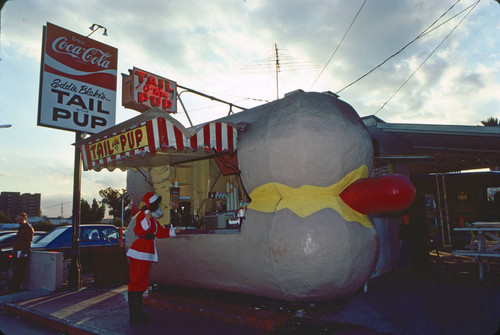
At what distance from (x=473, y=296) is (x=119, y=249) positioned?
704 cm

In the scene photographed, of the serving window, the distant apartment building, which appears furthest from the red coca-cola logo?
the distant apartment building

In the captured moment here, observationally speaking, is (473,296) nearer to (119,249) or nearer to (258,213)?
(258,213)

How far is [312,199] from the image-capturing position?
4.44m

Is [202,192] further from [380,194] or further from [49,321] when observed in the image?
[380,194]

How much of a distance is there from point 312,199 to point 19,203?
115 m

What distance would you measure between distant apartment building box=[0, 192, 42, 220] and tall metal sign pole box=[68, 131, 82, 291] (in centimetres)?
9790

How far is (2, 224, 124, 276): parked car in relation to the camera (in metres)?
8.15

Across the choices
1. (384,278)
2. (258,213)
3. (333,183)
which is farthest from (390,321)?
(384,278)

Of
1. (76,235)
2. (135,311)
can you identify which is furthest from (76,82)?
(135,311)

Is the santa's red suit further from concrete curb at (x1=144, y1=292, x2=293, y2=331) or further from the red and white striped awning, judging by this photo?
the red and white striped awning

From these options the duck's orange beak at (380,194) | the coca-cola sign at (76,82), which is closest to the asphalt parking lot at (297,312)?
the duck's orange beak at (380,194)

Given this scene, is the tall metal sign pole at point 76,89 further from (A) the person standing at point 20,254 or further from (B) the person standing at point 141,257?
(B) the person standing at point 141,257

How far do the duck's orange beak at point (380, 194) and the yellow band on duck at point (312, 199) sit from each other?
0.10 meters

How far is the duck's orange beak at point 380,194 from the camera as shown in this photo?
3.98 meters
